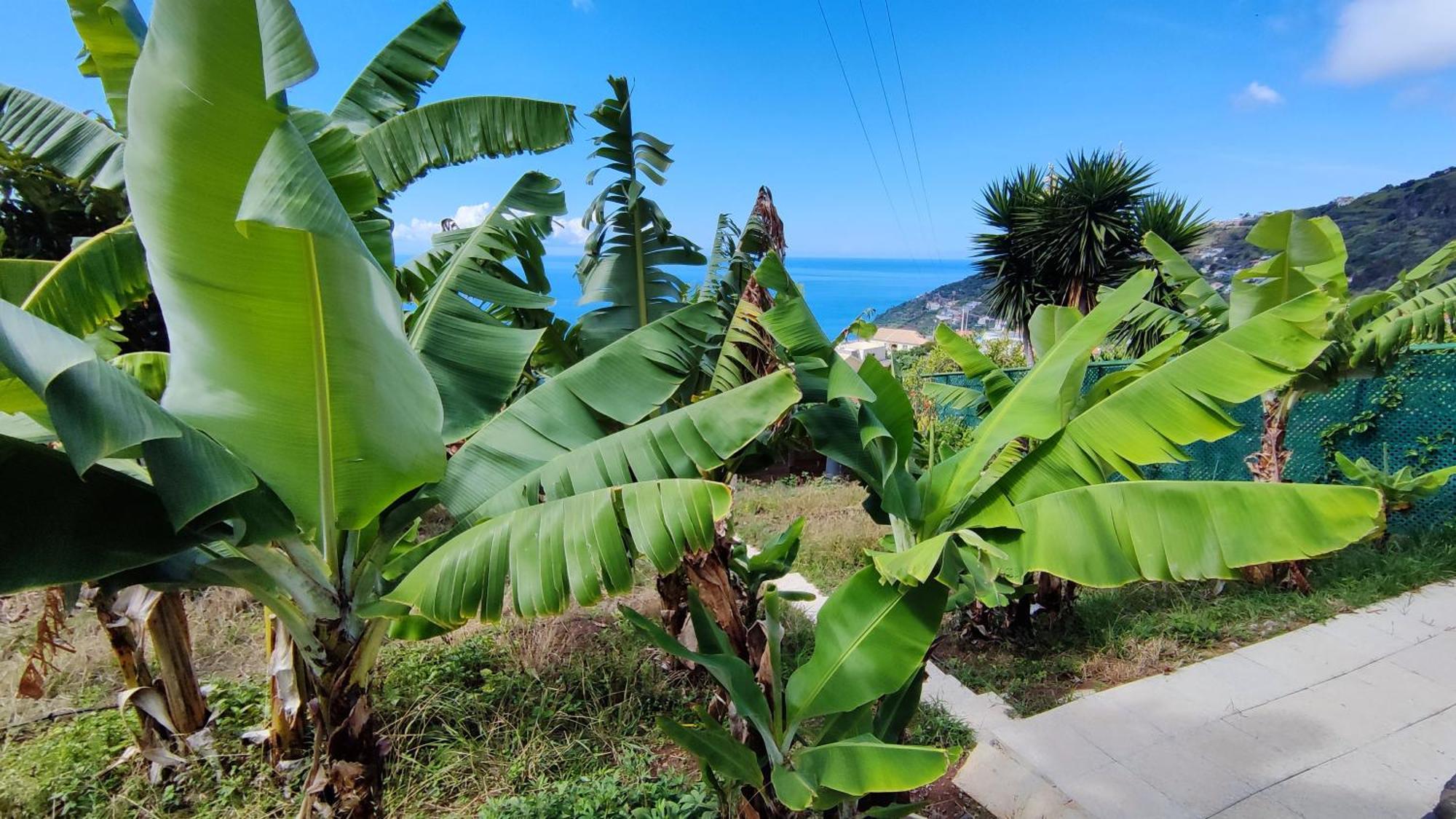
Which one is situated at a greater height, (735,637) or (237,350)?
(237,350)

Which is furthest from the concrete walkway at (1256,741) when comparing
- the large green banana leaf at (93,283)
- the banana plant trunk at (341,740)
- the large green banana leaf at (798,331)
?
the large green banana leaf at (93,283)

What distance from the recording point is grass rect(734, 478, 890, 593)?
6.57m

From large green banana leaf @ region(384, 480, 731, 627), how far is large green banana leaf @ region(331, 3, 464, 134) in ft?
9.56

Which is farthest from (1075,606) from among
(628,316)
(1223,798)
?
(628,316)

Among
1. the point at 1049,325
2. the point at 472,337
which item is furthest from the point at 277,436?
the point at 1049,325

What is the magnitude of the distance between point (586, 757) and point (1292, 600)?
594 cm

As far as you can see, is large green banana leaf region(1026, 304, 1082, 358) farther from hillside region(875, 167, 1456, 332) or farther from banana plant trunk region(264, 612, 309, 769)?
hillside region(875, 167, 1456, 332)

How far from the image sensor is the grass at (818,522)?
6.57 metres

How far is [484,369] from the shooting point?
2684mm

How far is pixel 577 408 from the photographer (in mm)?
2752

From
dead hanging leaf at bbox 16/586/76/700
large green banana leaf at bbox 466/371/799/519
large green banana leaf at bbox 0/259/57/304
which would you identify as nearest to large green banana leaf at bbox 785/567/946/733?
large green banana leaf at bbox 466/371/799/519

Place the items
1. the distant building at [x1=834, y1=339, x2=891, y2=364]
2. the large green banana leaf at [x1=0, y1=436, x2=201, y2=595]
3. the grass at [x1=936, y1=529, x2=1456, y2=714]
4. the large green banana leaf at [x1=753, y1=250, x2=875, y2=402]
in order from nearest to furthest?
the large green banana leaf at [x1=0, y1=436, x2=201, y2=595] < the large green banana leaf at [x1=753, y1=250, x2=875, y2=402] < the distant building at [x1=834, y1=339, x2=891, y2=364] < the grass at [x1=936, y1=529, x2=1456, y2=714]

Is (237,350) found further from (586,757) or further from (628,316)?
(586,757)

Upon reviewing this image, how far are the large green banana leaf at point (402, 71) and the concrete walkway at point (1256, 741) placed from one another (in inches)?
206
